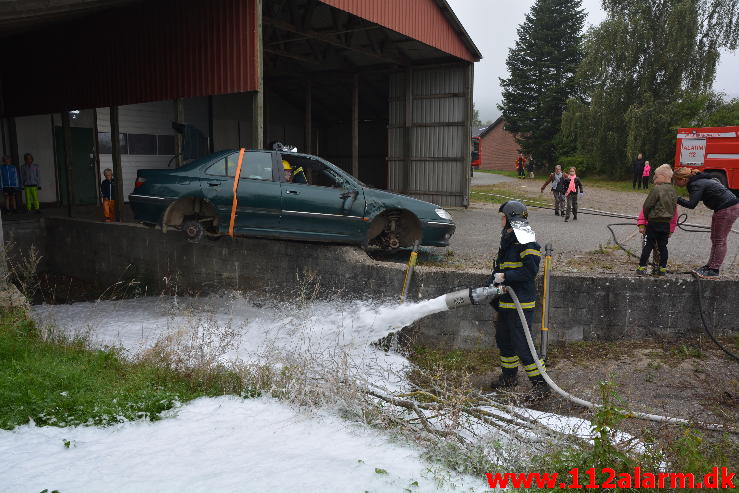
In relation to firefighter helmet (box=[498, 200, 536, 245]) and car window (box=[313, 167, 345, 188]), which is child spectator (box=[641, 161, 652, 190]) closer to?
car window (box=[313, 167, 345, 188])

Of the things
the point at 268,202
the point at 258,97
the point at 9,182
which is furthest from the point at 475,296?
the point at 9,182

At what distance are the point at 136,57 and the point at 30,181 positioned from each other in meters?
Answer: 5.92

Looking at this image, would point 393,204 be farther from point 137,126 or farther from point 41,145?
point 41,145

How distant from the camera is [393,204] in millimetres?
8500

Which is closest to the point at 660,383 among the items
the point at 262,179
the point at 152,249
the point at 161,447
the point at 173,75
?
the point at 161,447

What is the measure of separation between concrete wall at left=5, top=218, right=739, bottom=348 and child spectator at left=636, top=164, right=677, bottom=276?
0.50 metres

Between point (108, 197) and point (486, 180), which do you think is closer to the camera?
point (108, 197)

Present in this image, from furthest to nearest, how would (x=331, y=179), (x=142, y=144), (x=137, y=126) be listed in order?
(x=142, y=144)
(x=137, y=126)
(x=331, y=179)

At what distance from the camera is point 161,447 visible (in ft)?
13.7

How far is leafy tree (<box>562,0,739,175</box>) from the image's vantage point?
83.4 feet

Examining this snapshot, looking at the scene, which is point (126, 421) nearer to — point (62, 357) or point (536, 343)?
point (62, 357)

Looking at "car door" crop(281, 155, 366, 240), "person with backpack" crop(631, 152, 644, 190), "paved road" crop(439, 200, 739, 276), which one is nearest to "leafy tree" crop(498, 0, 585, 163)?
"person with backpack" crop(631, 152, 644, 190)

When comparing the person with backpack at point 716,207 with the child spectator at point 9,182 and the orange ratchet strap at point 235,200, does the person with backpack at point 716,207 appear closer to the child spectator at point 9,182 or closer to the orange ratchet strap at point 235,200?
the orange ratchet strap at point 235,200

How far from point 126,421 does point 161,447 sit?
0.56 m
